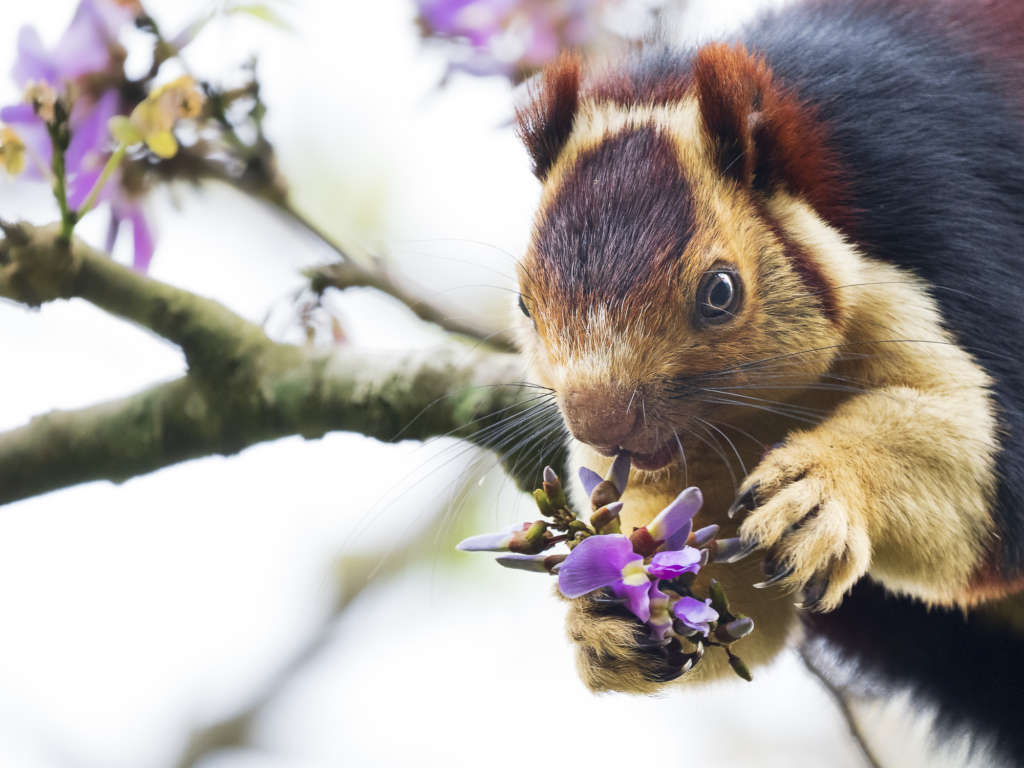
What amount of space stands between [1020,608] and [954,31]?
68 centimetres

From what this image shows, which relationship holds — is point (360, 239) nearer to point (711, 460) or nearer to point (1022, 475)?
point (711, 460)

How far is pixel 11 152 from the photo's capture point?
0.98 m

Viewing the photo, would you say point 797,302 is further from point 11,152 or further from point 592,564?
point 11,152

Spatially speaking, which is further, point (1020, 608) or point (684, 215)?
point (1020, 608)

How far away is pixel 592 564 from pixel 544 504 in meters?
0.07

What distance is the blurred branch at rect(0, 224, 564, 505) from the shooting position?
1222 millimetres

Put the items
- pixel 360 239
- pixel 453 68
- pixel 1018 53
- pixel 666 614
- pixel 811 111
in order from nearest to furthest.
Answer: pixel 666 614, pixel 811 111, pixel 1018 53, pixel 453 68, pixel 360 239

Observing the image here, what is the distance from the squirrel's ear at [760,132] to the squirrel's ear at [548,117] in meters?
0.15

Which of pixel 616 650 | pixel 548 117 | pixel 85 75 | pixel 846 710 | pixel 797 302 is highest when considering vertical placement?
pixel 85 75

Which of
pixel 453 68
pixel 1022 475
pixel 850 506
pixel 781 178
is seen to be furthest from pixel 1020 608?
pixel 453 68

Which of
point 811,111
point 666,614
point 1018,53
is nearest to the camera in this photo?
point 666,614

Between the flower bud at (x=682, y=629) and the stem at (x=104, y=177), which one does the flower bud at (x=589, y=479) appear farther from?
the stem at (x=104, y=177)

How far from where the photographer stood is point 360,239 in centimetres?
148

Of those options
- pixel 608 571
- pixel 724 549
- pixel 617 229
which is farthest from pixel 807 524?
pixel 617 229
